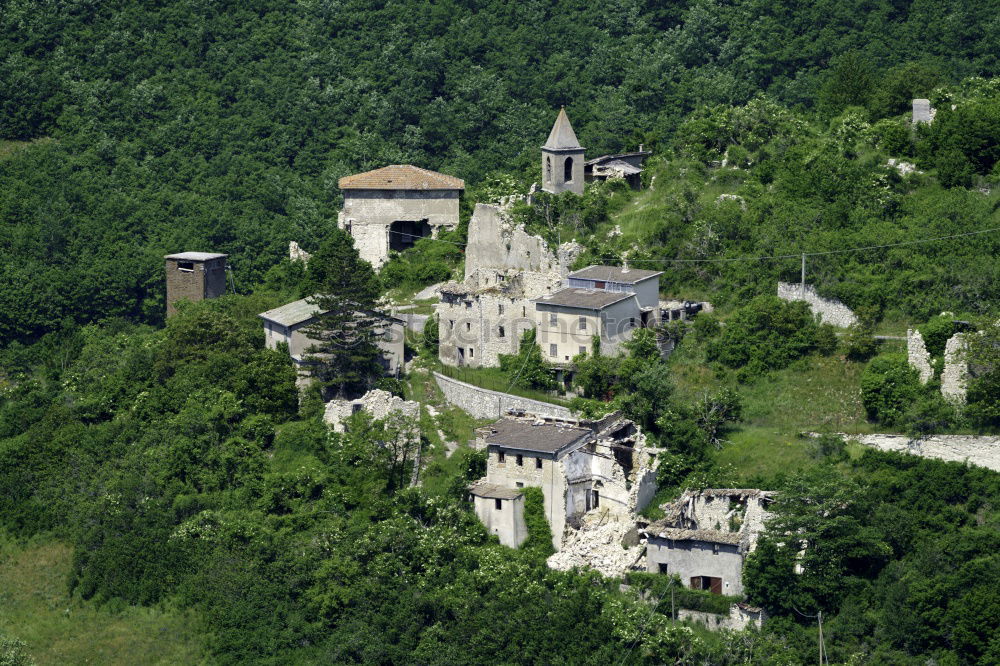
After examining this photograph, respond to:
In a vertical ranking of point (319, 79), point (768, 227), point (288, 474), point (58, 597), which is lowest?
point (58, 597)

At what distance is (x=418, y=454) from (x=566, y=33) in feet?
175

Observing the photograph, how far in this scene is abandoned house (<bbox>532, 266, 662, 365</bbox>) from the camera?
63.2 m

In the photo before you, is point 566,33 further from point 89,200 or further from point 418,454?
point 418,454

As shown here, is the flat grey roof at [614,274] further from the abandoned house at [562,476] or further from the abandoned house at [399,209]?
the abandoned house at [399,209]

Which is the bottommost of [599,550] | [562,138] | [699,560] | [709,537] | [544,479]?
[599,550]

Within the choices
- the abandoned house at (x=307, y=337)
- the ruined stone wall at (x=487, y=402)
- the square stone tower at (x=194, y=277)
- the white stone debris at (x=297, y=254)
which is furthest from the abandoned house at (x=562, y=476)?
the white stone debris at (x=297, y=254)

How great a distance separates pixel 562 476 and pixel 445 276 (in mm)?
19108

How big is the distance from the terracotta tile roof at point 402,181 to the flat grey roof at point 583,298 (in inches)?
592

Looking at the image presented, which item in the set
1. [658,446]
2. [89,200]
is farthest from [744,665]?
[89,200]

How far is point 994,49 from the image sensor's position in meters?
99.0

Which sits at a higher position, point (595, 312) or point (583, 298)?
point (583, 298)

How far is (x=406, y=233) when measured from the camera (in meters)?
79.0

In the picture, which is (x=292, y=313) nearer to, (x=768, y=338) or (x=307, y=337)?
(x=307, y=337)

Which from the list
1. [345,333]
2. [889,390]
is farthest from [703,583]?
[345,333]
